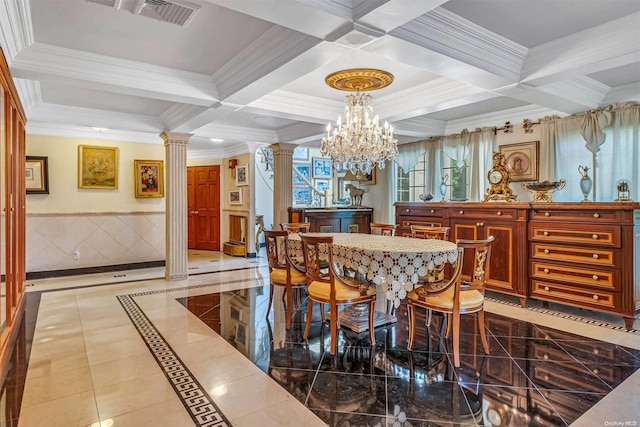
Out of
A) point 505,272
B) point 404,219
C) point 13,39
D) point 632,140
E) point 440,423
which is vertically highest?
point 13,39

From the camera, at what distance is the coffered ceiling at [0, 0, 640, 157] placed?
231 cm

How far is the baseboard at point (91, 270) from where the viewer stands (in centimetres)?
559

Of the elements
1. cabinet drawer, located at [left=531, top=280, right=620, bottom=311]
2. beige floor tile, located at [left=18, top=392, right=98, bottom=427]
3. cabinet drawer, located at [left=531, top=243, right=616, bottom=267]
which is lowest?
beige floor tile, located at [left=18, top=392, right=98, bottom=427]

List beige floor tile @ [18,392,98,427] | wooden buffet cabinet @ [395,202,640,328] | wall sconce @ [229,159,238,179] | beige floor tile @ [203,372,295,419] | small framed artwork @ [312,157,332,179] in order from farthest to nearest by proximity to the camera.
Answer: small framed artwork @ [312,157,332,179], wall sconce @ [229,159,238,179], wooden buffet cabinet @ [395,202,640,328], beige floor tile @ [203,372,295,419], beige floor tile @ [18,392,98,427]

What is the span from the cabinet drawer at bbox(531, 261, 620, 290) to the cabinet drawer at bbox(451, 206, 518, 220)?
0.59m

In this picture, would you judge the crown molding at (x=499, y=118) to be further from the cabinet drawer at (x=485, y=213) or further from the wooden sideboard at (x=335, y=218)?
the wooden sideboard at (x=335, y=218)

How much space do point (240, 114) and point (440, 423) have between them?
4.55 metres

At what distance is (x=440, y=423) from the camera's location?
1.94m

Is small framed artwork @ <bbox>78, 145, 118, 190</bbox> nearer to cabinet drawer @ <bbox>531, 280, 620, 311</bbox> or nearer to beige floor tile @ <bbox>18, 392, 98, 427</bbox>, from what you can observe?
beige floor tile @ <bbox>18, 392, 98, 427</bbox>

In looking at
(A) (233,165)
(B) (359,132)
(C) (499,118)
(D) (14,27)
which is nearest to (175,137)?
(A) (233,165)

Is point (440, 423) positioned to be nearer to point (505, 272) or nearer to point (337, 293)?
point (337, 293)

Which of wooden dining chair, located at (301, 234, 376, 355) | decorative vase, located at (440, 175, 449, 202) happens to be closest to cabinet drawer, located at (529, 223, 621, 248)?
decorative vase, located at (440, 175, 449, 202)

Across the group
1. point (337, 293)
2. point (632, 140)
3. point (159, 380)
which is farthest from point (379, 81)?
point (159, 380)

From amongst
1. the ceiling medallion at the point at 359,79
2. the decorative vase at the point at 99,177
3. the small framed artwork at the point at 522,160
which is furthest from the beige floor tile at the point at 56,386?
the small framed artwork at the point at 522,160
